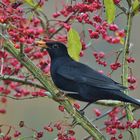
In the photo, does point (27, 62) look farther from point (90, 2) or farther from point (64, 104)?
point (90, 2)

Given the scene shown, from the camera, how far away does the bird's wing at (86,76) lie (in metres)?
4.65

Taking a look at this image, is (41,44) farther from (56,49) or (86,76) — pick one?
(56,49)

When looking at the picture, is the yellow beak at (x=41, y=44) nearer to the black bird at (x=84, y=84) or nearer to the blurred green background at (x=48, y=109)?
the black bird at (x=84, y=84)

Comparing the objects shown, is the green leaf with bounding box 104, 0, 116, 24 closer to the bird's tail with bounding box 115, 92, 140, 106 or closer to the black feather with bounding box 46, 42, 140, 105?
the bird's tail with bounding box 115, 92, 140, 106

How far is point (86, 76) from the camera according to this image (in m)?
4.72

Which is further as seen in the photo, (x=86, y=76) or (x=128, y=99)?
(x=86, y=76)

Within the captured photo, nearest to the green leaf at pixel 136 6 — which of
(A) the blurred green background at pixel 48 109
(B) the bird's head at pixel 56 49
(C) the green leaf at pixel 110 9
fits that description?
(C) the green leaf at pixel 110 9

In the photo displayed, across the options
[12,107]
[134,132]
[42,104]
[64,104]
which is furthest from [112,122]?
[42,104]

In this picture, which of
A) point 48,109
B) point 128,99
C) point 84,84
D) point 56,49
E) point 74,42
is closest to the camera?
point 74,42

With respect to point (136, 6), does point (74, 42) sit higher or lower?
lower

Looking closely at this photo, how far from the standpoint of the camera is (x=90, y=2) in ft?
13.7

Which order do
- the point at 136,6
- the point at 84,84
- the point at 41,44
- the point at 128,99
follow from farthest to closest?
the point at 84,84 < the point at 41,44 < the point at 128,99 < the point at 136,6

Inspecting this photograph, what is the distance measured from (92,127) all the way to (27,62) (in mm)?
455

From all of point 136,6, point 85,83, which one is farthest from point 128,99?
point 136,6
